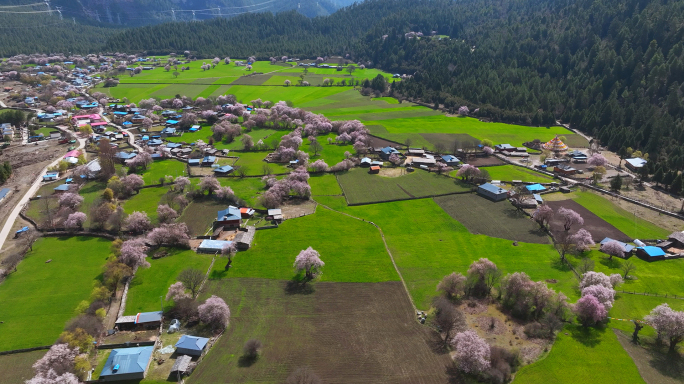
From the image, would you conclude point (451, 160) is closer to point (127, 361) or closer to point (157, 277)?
point (157, 277)

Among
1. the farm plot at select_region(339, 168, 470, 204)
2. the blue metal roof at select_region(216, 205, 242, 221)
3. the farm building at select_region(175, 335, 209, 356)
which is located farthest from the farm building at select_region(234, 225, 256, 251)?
the farm plot at select_region(339, 168, 470, 204)

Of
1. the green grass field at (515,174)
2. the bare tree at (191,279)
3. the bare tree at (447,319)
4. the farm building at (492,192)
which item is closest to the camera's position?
the bare tree at (447,319)

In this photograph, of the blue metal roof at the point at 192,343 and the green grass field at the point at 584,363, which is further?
the blue metal roof at the point at 192,343

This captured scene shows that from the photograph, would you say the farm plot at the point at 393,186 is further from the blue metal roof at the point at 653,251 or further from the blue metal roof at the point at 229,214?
the blue metal roof at the point at 653,251

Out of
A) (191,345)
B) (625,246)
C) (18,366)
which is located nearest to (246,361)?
(191,345)

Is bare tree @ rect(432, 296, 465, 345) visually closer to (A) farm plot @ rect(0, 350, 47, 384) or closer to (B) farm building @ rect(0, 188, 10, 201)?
(A) farm plot @ rect(0, 350, 47, 384)

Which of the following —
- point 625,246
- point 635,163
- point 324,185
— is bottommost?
point 324,185

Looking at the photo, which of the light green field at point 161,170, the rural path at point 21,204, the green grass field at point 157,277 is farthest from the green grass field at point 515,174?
the rural path at point 21,204
